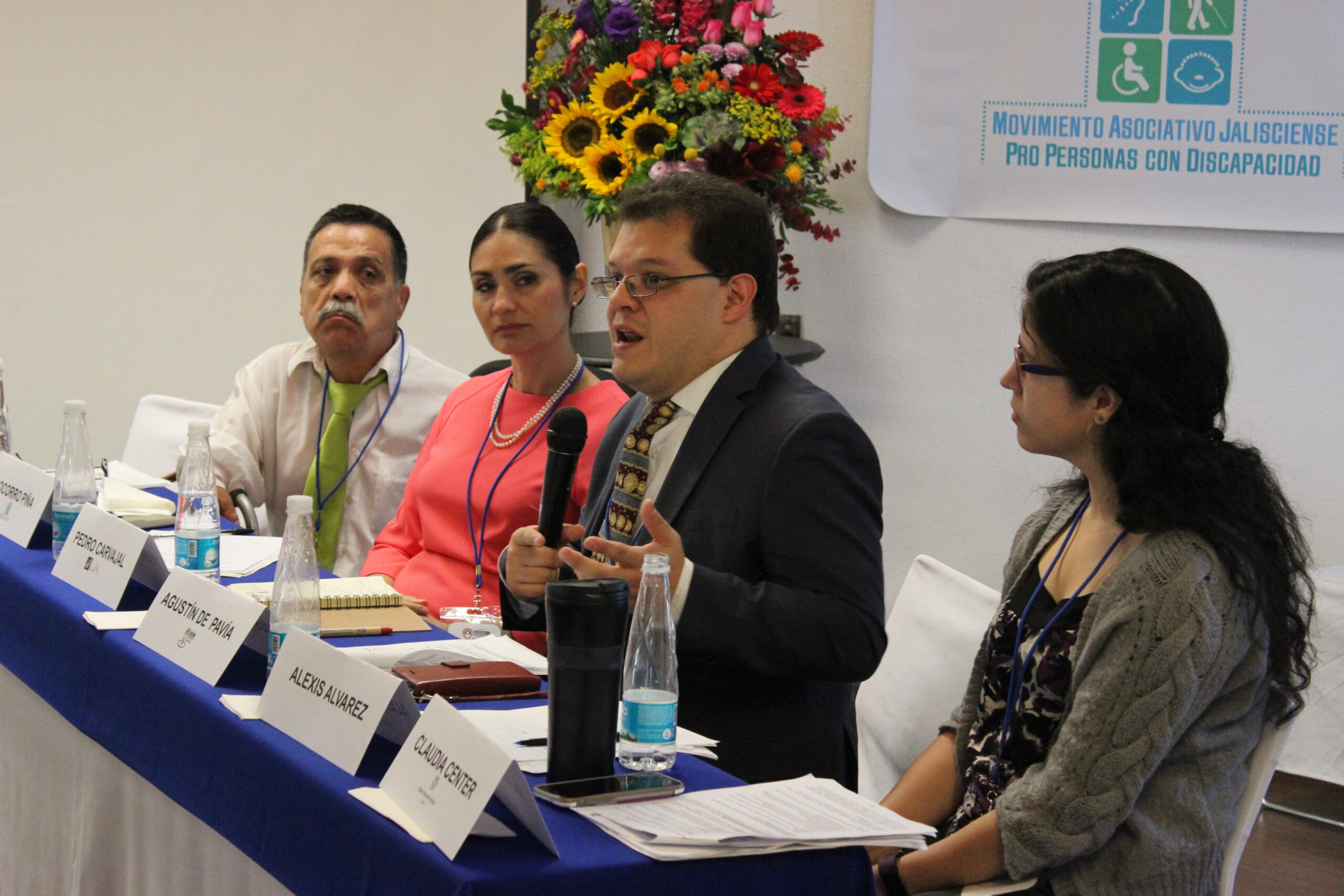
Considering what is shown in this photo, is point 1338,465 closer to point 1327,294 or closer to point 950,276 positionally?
point 1327,294

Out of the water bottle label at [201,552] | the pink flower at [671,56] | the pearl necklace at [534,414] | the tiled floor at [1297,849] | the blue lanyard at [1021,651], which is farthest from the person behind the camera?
the pink flower at [671,56]

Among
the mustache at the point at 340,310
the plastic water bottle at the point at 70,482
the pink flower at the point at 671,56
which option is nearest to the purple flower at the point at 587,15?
the pink flower at the point at 671,56

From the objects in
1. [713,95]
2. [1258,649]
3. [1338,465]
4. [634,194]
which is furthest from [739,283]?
[1338,465]

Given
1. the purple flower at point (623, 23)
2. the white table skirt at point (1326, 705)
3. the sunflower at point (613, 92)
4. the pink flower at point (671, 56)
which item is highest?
the purple flower at point (623, 23)

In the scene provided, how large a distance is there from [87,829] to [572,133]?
214cm

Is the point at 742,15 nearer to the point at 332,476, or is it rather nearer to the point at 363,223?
the point at 363,223

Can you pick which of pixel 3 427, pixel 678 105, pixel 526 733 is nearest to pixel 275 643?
pixel 526 733

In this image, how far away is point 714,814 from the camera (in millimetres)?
1162

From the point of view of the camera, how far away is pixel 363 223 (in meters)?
3.05

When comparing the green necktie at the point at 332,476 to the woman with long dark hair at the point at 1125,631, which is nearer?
the woman with long dark hair at the point at 1125,631

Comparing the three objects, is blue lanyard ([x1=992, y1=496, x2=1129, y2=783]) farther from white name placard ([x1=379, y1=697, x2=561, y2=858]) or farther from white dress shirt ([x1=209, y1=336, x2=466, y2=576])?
white dress shirt ([x1=209, y1=336, x2=466, y2=576])

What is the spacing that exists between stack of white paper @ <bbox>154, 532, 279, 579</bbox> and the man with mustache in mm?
571

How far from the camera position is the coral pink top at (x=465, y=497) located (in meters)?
2.48

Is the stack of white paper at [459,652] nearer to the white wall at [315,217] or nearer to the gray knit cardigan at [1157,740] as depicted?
the gray knit cardigan at [1157,740]
